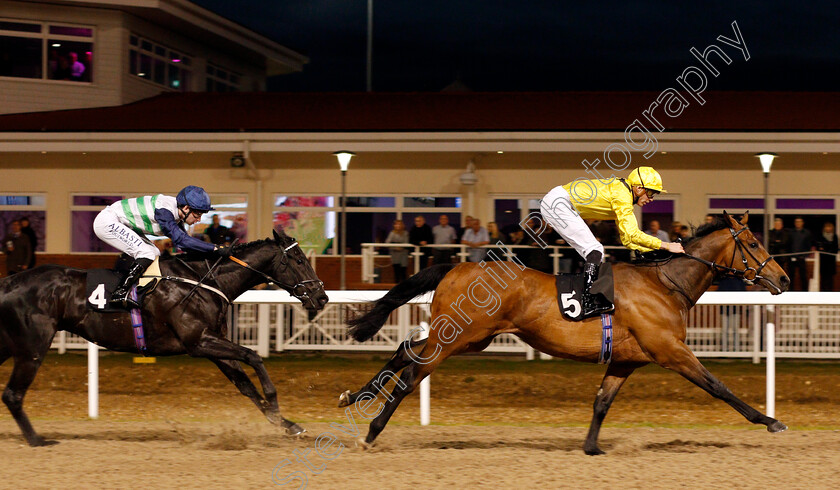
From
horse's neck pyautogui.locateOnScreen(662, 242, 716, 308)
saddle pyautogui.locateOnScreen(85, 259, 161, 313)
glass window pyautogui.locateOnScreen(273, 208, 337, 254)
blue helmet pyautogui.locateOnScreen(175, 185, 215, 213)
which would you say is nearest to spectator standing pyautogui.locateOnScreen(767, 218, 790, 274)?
horse's neck pyautogui.locateOnScreen(662, 242, 716, 308)

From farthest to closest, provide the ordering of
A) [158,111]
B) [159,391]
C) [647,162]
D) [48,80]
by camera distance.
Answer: [48,80], [158,111], [647,162], [159,391]

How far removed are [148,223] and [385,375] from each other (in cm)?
190

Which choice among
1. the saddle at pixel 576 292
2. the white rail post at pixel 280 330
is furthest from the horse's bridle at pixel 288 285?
the white rail post at pixel 280 330

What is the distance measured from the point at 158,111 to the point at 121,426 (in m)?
9.43

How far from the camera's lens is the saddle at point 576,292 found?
546 cm

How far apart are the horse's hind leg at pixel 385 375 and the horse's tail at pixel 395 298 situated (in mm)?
222

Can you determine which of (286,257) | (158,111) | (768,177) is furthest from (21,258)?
(768,177)

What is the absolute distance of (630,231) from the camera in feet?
18.0

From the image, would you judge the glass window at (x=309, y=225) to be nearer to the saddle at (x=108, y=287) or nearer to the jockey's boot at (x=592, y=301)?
the saddle at (x=108, y=287)

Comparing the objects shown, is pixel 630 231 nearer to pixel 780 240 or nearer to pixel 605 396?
pixel 605 396

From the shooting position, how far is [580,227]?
5730mm

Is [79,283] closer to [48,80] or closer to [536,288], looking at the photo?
[536,288]

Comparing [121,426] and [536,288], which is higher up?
[536,288]

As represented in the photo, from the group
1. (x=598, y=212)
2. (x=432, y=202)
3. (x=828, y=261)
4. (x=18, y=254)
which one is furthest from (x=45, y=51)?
(x=598, y=212)
